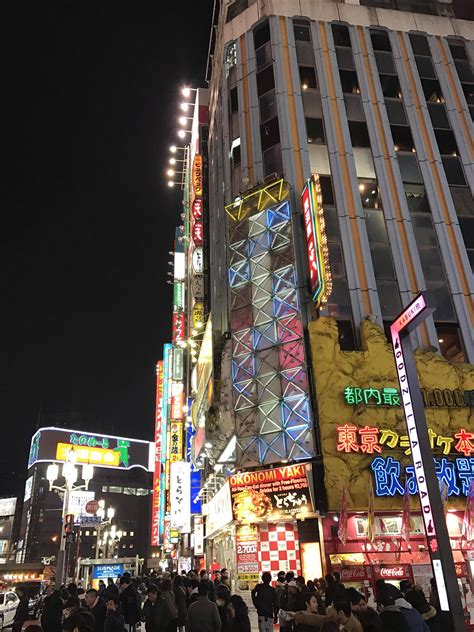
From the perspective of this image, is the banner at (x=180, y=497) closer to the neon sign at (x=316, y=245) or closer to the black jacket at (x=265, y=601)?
the neon sign at (x=316, y=245)

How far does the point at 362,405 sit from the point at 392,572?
550cm

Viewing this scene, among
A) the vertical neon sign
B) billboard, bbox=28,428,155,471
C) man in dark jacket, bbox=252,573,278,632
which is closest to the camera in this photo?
the vertical neon sign

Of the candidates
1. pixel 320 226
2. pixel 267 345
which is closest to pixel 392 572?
pixel 267 345

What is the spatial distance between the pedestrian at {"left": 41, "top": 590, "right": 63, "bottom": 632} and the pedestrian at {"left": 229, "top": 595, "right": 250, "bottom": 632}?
3606mm

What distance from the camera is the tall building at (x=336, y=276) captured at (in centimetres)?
1764

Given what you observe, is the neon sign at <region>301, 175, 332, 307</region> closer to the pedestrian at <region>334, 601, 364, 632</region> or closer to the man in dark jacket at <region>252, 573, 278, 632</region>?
the man in dark jacket at <region>252, 573, 278, 632</region>

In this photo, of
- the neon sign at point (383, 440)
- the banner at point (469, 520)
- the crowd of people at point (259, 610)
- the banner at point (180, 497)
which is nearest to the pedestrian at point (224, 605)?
the crowd of people at point (259, 610)

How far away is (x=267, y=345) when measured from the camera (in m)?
20.3

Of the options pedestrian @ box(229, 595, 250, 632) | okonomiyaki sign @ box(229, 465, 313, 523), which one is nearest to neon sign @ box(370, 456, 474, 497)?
okonomiyaki sign @ box(229, 465, 313, 523)

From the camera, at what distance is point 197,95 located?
4522cm

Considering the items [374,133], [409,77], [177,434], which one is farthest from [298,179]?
[177,434]

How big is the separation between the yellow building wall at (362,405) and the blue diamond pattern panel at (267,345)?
662 millimetres

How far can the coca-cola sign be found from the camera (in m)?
16.5

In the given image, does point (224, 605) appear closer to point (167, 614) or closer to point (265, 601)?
point (167, 614)
